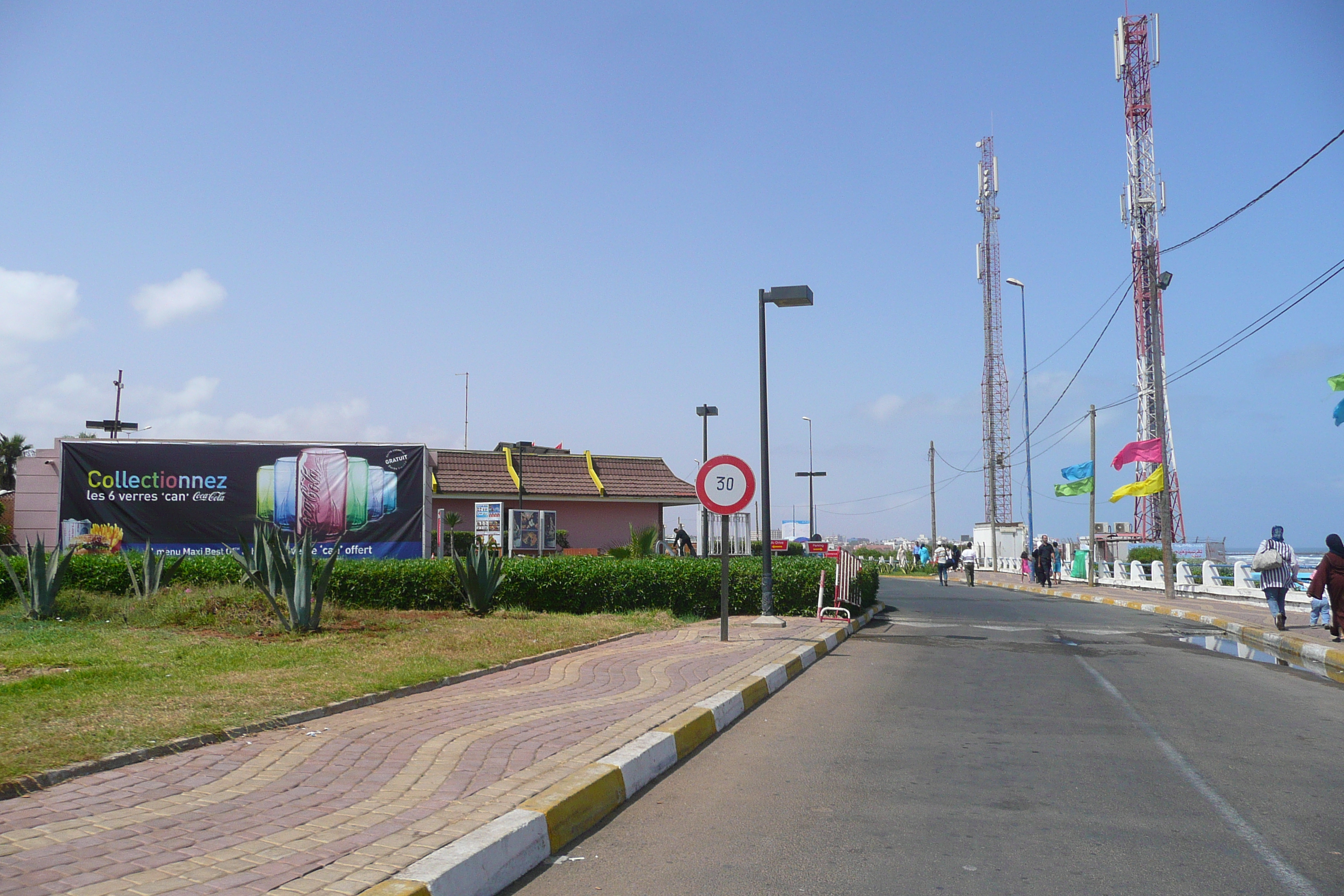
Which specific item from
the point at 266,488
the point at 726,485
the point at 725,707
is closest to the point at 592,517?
the point at 266,488

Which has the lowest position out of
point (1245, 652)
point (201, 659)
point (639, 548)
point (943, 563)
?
point (1245, 652)

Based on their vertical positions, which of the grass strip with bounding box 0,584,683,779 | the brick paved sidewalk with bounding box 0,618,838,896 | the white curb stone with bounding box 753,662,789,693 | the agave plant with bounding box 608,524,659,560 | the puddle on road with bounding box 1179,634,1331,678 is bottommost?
the puddle on road with bounding box 1179,634,1331,678

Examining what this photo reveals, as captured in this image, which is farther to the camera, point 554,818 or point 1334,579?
point 1334,579

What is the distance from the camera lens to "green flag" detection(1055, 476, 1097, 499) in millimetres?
33531

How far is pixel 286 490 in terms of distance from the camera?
23453 mm

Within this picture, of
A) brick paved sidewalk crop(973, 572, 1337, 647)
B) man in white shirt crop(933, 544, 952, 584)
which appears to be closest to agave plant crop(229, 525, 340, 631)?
brick paved sidewalk crop(973, 572, 1337, 647)

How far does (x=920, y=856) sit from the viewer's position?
425cm

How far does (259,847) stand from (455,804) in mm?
929

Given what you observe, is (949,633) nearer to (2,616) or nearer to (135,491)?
(2,616)

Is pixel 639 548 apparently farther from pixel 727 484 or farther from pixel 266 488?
pixel 727 484

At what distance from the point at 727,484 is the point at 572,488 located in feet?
68.6

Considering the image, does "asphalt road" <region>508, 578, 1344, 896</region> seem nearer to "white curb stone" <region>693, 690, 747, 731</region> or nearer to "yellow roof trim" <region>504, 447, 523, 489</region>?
"white curb stone" <region>693, 690, 747, 731</region>

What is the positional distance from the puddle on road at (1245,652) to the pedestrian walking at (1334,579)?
100 centimetres

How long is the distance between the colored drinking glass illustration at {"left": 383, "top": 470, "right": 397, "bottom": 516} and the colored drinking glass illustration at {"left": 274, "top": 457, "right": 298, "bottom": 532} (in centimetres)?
212
